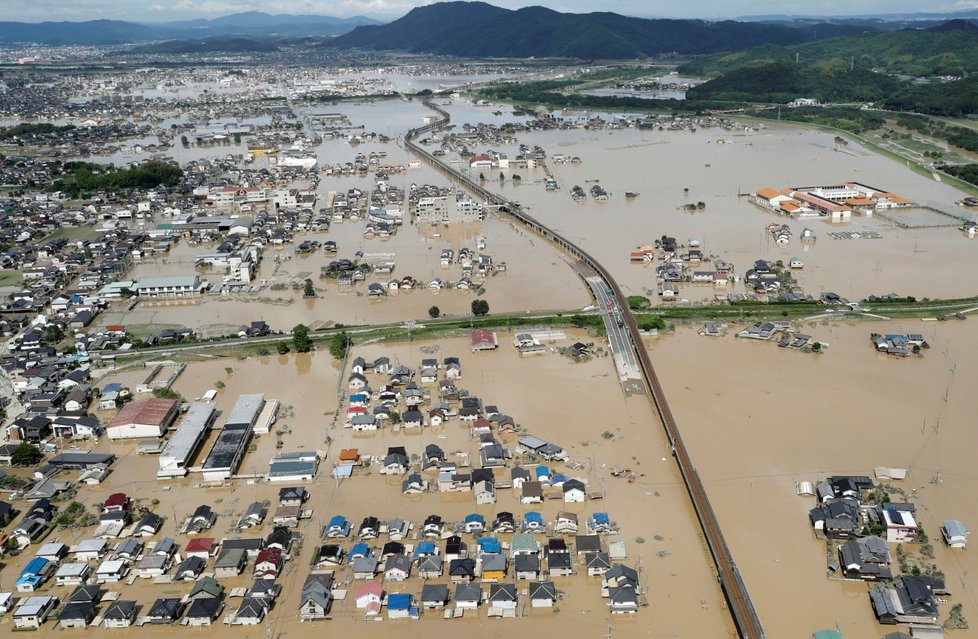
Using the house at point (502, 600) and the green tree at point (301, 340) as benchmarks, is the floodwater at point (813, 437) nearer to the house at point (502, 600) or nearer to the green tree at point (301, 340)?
the house at point (502, 600)

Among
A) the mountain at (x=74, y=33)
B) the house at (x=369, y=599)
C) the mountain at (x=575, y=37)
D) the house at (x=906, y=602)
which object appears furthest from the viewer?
the mountain at (x=74, y=33)

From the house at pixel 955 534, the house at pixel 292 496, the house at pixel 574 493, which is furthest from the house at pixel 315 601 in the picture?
the house at pixel 955 534

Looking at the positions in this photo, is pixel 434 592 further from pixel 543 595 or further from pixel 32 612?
pixel 32 612

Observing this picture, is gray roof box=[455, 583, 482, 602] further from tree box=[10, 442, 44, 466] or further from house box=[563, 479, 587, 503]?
tree box=[10, 442, 44, 466]

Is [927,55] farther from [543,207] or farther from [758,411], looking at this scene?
[758,411]

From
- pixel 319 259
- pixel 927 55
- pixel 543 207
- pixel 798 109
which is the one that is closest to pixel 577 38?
pixel 927 55

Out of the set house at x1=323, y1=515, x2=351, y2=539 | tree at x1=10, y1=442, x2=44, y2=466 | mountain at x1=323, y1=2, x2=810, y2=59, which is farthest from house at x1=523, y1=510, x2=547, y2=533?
mountain at x1=323, y1=2, x2=810, y2=59

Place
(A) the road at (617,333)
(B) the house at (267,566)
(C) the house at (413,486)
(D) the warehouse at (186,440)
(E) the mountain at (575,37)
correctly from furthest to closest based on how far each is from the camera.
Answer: (E) the mountain at (575,37)
(A) the road at (617,333)
(D) the warehouse at (186,440)
(C) the house at (413,486)
(B) the house at (267,566)
